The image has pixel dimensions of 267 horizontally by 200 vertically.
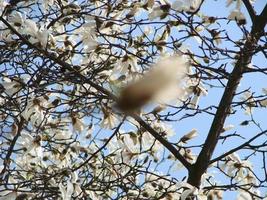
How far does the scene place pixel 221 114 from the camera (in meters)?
3.22

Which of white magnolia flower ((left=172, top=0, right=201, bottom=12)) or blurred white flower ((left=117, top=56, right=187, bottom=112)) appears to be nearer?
blurred white flower ((left=117, top=56, right=187, bottom=112))

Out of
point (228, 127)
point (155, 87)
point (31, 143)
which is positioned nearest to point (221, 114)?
point (228, 127)

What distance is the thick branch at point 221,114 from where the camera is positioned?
3174 mm

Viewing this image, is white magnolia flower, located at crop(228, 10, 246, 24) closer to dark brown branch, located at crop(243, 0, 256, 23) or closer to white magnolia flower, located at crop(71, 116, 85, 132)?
dark brown branch, located at crop(243, 0, 256, 23)

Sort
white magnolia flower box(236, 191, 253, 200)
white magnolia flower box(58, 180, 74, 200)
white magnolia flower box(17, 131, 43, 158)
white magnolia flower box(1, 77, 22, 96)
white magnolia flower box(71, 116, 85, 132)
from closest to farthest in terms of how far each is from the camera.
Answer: white magnolia flower box(58, 180, 74, 200), white magnolia flower box(236, 191, 253, 200), white magnolia flower box(1, 77, 22, 96), white magnolia flower box(71, 116, 85, 132), white magnolia flower box(17, 131, 43, 158)

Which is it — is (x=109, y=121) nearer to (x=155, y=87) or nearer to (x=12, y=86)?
(x=12, y=86)

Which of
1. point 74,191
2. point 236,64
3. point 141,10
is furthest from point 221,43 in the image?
point 74,191

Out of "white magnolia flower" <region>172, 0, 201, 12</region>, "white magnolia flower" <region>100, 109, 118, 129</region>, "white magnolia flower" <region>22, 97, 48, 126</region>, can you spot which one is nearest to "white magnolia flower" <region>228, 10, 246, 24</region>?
"white magnolia flower" <region>172, 0, 201, 12</region>

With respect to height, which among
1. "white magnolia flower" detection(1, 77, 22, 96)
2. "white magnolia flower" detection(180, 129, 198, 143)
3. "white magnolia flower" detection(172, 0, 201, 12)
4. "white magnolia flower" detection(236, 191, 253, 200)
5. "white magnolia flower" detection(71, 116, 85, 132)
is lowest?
"white magnolia flower" detection(236, 191, 253, 200)

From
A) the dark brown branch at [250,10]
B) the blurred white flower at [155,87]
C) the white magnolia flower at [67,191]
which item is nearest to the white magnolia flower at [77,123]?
the white magnolia flower at [67,191]

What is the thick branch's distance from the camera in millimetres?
3174

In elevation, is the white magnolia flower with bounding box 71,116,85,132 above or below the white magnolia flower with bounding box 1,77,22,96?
below

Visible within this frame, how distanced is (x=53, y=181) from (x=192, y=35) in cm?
162

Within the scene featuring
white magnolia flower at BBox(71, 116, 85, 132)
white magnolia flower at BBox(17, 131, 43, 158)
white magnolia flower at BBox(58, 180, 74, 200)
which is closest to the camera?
white magnolia flower at BBox(58, 180, 74, 200)
